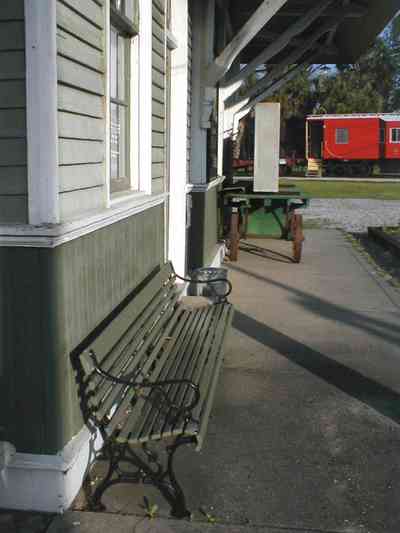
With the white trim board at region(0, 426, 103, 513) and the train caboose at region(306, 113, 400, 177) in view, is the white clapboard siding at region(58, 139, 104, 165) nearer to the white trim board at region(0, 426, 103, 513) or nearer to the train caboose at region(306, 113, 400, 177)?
the white trim board at region(0, 426, 103, 513)

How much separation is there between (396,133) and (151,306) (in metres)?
38.3

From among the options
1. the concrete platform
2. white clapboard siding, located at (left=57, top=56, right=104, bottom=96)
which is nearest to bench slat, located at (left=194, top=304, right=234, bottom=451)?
the concrete platform

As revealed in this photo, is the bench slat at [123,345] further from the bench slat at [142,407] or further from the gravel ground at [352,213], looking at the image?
the gravel ground at [352,213]

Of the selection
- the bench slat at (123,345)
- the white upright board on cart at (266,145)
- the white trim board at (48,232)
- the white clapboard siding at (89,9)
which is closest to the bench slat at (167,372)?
the bench slat at (123,345)

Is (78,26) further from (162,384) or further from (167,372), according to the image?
(167,372)

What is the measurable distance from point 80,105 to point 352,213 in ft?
54.9

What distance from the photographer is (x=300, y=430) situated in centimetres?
413

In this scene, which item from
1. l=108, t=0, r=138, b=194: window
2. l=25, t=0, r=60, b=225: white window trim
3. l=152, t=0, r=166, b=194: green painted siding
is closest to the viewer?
l=25, t=0, r=60, b=225: white window trim

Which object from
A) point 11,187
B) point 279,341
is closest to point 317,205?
point 279,341

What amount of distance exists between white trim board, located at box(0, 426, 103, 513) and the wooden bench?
18 centimetres

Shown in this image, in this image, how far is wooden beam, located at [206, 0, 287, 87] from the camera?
6789 mm

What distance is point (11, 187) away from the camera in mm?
2938

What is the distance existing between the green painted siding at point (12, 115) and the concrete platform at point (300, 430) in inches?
57.5

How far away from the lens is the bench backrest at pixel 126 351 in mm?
3184
